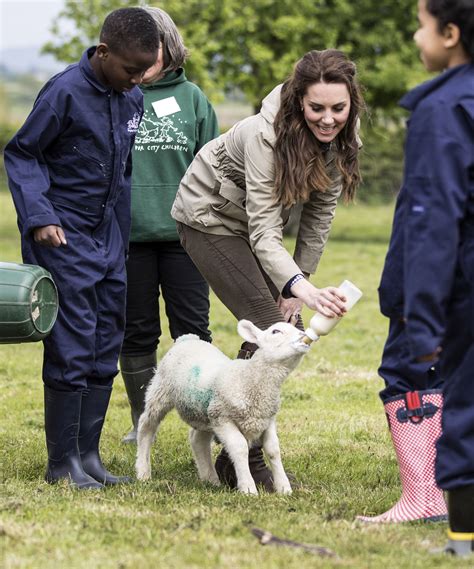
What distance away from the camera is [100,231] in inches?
216

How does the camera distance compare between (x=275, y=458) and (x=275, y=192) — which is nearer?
(x=275, y=192)

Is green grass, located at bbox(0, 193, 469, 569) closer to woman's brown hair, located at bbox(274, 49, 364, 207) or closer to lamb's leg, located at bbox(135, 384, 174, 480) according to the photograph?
lamb's leg, located at bbox(135, 384, 174, 480)

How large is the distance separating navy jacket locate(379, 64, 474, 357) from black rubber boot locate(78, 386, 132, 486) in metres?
2.41

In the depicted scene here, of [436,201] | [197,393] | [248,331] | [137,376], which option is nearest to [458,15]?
[436,201]

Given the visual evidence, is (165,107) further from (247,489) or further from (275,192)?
(247,489)

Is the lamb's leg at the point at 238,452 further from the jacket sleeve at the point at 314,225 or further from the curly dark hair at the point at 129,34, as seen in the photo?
the curly dark hair at the point at 129,34

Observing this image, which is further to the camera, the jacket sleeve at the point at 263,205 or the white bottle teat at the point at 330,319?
the jacket sleeve at the point at 263,205

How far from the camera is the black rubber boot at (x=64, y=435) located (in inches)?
213

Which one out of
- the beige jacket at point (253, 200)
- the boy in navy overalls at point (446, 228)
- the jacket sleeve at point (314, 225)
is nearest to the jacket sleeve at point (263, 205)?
the beige jacket at point (253, 200)

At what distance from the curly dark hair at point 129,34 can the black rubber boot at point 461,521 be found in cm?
255

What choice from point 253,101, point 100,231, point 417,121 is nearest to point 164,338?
point 100,231

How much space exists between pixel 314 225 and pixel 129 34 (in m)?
1.40

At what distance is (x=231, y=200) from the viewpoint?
5551 millimetres

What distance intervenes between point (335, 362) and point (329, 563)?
6478mm
